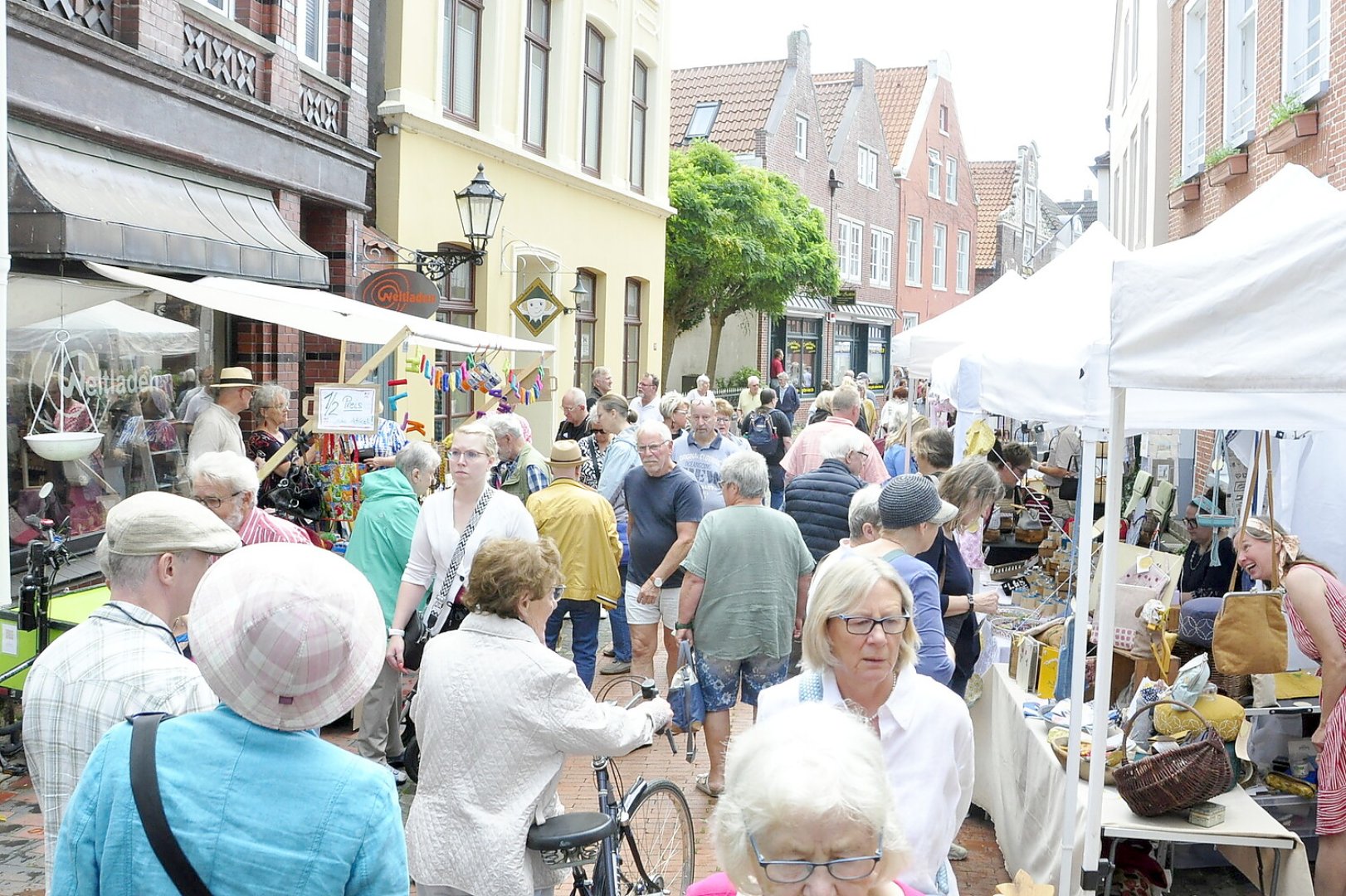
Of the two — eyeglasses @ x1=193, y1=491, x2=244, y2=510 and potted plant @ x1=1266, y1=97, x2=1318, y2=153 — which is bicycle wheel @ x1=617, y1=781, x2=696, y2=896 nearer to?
eyeglasses @ x1=193, y1=491, x2=244, y2=510

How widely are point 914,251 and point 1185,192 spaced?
28.3m

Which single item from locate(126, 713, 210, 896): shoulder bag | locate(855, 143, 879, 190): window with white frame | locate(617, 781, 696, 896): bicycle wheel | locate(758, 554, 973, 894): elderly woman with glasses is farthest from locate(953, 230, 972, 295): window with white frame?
locate(126, 713, 210, 896): shoulder bag

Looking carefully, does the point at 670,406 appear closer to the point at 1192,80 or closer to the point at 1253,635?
the point at 1253,635

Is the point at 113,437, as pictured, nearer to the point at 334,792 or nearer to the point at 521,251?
the point at 334,792

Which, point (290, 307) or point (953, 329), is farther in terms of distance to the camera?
point (953, 329)

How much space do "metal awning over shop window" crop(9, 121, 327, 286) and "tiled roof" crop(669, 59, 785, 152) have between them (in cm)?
2104

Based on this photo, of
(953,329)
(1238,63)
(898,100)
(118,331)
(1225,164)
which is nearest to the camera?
(118,331)

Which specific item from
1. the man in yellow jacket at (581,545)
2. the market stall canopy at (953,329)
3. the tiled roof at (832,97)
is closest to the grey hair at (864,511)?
the man in yellow jacket at (581,545)

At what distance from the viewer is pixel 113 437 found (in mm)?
7926

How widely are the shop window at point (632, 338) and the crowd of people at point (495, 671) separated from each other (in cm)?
1295

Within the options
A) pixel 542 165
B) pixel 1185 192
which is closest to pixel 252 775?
pixel 1185 192

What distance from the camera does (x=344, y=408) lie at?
25.5ft

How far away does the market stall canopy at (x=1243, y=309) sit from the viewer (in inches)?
144

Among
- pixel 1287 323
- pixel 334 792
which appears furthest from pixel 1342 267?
pixel 334 792
